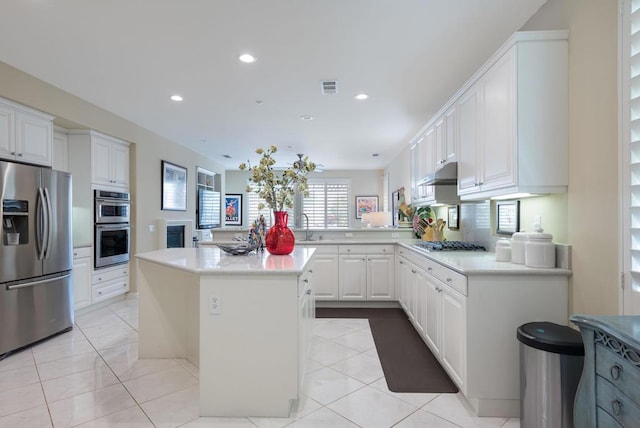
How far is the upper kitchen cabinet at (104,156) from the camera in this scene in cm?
416

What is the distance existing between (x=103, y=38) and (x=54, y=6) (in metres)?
0.38

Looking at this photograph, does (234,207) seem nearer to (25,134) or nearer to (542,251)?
(25,134)

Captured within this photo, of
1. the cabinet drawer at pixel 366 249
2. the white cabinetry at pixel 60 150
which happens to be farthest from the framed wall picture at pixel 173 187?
the cabinet drawer at pixel 366 249

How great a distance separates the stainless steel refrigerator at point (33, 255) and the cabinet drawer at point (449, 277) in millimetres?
3712

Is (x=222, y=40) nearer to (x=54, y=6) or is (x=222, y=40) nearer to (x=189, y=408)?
(x=54, y=6)

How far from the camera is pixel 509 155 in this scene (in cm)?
210

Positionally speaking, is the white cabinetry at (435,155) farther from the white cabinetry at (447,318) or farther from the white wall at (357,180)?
the white wall at (357,180)

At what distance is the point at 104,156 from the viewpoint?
4410 millimetres

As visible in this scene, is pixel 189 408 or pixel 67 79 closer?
pixel 189 408

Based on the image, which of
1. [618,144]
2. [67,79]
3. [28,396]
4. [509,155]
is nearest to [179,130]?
[67,79]

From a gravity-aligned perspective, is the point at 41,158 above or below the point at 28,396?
above

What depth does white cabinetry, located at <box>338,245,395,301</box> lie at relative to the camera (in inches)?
175

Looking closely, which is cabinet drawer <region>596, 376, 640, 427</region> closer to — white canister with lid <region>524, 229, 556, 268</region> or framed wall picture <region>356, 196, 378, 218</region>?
white canister with lid <region>524, 229, 556, 268</region>

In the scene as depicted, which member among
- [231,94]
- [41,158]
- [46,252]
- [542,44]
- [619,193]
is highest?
[231,94]
